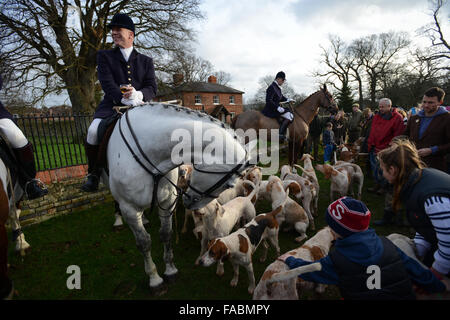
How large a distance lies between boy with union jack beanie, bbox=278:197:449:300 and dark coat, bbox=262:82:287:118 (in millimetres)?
6376

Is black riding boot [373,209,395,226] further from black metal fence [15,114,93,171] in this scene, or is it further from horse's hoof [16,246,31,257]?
horse's hoof [16,246,31,257]

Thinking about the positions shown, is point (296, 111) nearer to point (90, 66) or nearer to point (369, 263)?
point (369, 263)

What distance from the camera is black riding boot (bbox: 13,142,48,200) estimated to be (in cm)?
300

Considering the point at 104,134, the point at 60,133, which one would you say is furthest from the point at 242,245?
the point at 60,133

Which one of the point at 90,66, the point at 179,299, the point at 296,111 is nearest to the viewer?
the point at 179,299

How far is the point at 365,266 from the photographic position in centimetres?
180

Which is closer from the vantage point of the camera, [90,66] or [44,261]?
[44,261]

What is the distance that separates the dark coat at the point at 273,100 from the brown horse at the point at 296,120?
196 millimetres

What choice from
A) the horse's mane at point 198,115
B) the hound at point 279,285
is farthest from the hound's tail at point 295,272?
the horse's mane at point 198,115

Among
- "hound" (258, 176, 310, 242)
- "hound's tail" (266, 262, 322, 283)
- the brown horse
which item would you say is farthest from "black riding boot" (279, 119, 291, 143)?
"hound's tail" (266, 262, 322, 283)

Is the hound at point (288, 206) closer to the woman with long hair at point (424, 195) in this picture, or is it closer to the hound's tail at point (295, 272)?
the woman with long hair at point (424, 195)

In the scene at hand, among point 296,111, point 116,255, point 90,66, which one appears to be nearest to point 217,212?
point 116,255
